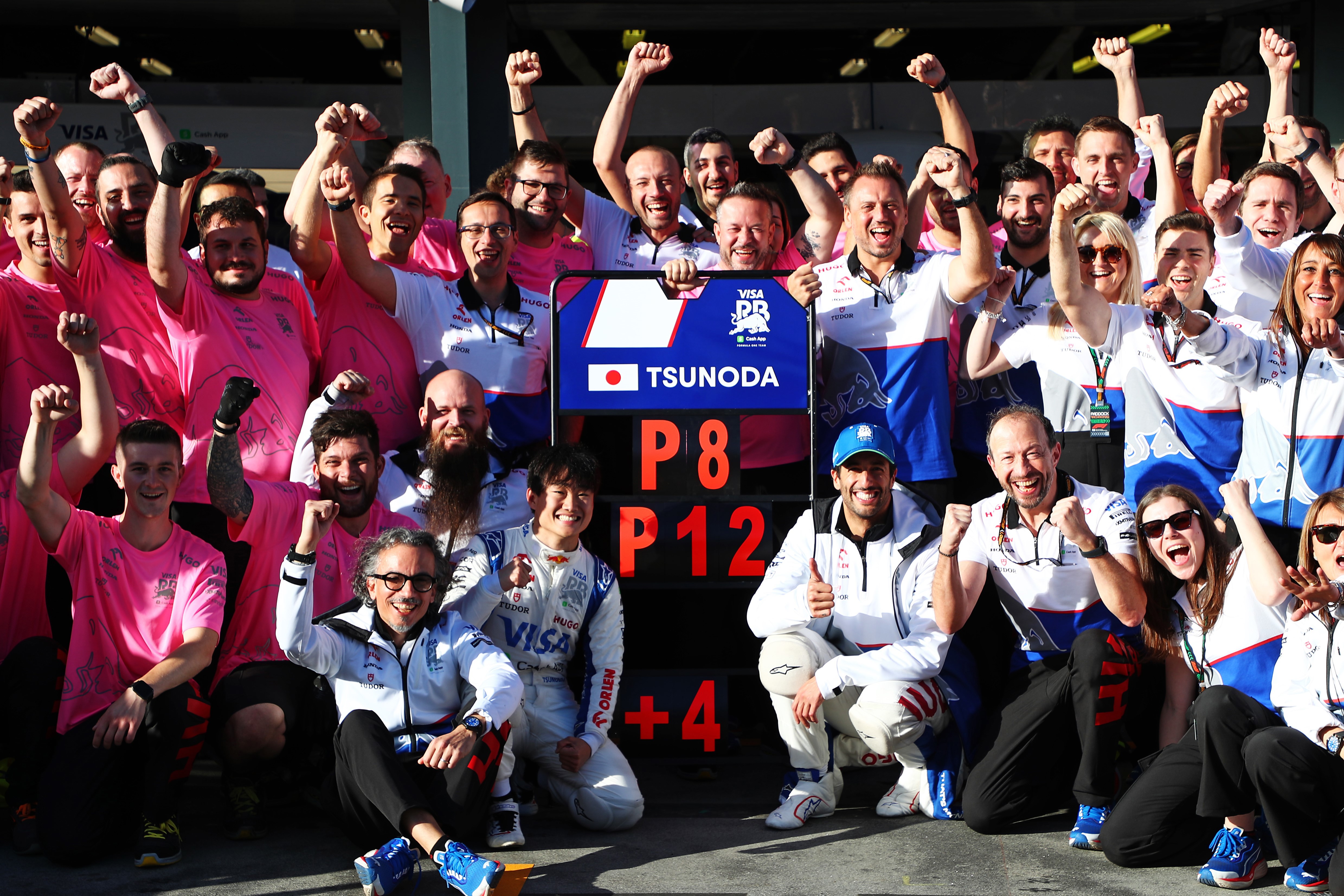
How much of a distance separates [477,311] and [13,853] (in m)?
2.62

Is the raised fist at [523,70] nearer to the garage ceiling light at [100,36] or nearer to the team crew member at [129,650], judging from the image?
the team crew member at [129,650]

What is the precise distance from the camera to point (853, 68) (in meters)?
18.2

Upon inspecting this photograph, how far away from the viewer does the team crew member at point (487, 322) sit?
541 centimetres

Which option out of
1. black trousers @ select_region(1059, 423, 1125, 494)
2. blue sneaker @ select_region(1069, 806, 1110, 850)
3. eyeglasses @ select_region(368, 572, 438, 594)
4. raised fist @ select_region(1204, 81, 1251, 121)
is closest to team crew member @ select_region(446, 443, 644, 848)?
eyeglasses @ select_region(368, 572, 438, 594)

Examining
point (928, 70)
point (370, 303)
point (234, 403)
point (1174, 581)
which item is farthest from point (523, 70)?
point (1174, 581)

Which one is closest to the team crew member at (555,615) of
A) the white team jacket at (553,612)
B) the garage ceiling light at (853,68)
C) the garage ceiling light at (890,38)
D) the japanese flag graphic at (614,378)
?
the white team jacket at (553,612)

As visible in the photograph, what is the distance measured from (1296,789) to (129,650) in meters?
3.81

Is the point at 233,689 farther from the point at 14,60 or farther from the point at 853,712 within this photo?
the point at 14,60

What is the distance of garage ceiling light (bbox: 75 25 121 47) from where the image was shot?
15.3 m

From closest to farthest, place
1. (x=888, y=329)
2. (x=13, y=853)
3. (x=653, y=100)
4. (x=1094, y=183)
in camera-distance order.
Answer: (x=13, y=853) < (x=888, y=329) < (x=1094, y=183) < (x=653, y=100)

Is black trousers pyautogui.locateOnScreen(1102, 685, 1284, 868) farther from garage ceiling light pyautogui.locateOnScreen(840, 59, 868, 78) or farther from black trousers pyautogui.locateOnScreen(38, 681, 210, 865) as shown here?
garage ceiling light pyautogui.locateOnScreen(840, 59, 868, 78)

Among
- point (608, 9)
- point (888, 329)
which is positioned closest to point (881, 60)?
point (608, 9)

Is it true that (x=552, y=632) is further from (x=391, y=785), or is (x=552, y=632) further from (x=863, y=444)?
(x=863, y=444)

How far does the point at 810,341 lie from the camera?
4875mm
